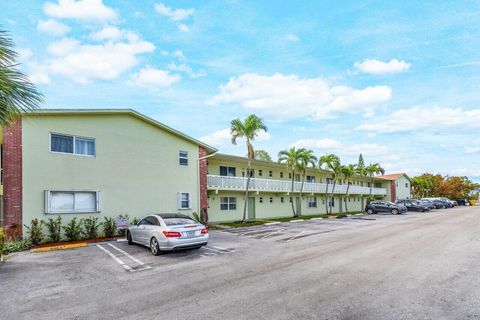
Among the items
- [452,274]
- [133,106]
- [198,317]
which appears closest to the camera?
[198,317]

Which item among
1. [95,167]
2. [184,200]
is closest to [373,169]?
[184,200]

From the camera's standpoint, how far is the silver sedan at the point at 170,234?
1138 centimetres

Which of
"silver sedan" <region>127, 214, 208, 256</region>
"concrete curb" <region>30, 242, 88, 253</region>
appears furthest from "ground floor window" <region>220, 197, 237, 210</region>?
"silver sedan" <region>127, 214, 208, 256</region>

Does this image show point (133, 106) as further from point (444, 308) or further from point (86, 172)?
point (444, 308)

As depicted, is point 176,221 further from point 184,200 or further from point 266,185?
point 266,185

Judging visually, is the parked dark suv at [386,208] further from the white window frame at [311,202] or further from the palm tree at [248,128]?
the palm tree at [248,128]

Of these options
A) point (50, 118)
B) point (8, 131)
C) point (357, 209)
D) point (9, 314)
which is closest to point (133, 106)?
point (50, 118)

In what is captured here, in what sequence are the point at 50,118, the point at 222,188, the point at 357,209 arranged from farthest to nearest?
1. the point at 357,209
2. the point at 222,188
3. the point at 50,118

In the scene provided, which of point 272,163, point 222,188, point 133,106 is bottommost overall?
point 222,188

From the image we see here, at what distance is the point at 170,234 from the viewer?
37.2 feet

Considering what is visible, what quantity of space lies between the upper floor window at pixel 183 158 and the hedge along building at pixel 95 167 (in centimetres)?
7

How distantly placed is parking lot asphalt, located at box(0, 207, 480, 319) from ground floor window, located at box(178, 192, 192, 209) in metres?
8.11

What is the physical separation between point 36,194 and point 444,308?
632 inches

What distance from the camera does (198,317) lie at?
18.8ft
